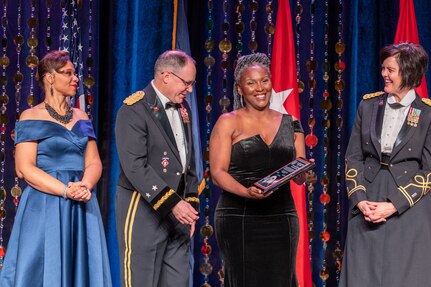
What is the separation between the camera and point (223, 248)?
3.69 meters

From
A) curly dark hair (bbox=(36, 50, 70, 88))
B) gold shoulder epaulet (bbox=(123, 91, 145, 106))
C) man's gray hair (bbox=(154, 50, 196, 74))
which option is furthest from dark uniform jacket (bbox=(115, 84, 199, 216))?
curly dark hair (bbox=(36, 50, 70, 88))

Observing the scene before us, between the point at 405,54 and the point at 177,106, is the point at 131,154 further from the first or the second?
the point at 405,54

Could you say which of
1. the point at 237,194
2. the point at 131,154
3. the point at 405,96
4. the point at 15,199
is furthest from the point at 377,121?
the point at 15,199

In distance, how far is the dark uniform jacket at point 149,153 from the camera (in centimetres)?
350

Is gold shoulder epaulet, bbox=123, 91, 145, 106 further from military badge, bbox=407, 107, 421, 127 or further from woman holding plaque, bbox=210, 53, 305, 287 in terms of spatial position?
military badge, bbox=407, 107, 421, 127

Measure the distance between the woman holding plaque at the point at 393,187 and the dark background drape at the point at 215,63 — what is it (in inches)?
55.5

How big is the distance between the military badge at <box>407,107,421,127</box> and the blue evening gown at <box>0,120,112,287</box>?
1.65 meters

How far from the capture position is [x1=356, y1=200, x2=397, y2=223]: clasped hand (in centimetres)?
360

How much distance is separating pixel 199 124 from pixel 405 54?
183cm

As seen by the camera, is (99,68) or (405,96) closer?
(405,96)

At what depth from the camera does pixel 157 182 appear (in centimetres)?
350

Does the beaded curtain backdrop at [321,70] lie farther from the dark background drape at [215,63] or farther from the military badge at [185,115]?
the military badge at [185,115]

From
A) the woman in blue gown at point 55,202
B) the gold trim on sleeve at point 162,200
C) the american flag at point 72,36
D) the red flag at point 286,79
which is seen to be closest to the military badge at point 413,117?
the gold trim on sleeve at point 162,200

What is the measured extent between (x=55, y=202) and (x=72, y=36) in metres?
1.46
